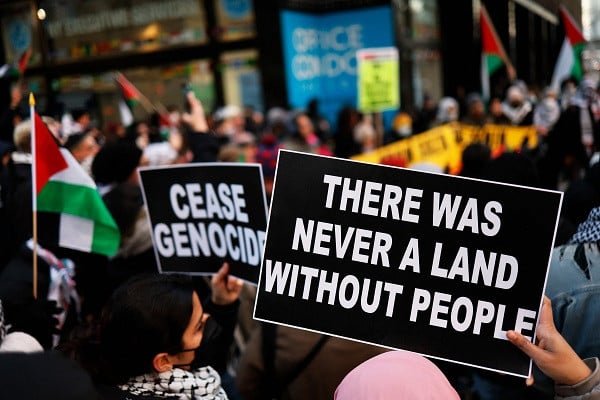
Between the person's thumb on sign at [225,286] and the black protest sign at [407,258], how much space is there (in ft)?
2.12

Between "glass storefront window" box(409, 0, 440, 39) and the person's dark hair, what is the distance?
16393 millimetres

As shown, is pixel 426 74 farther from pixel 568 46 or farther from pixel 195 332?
pixel 195 332

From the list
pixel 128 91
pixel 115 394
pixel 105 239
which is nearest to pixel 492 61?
pixel 128 91

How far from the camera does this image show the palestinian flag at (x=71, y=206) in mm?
3303

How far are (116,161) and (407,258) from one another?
98.7 inches

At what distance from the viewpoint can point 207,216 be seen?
10.3ft

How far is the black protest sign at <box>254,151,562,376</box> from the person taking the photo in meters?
2.13

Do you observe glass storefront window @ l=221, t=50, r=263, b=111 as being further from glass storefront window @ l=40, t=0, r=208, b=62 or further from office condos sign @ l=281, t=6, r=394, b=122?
office condos sign @ l=281, t=6, r=394, b=122

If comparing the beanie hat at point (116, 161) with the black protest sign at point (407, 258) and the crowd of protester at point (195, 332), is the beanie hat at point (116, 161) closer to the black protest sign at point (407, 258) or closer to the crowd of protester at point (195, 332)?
the crowd of protester at point (195, 332)

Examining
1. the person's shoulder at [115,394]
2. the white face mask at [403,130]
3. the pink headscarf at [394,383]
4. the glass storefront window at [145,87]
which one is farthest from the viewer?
the glass storefront window at [145,87]

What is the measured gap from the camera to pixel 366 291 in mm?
2295

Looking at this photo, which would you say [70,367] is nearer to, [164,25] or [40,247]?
[40,247]

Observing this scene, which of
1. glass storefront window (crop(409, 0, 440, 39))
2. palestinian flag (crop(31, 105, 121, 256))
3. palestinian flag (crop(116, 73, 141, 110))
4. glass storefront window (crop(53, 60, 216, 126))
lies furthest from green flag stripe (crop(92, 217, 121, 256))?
glass storefront window (crop(409, 0, 440, 39))

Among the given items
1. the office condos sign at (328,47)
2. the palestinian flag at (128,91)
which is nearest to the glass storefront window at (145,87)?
the office condos sign at (328,47)
